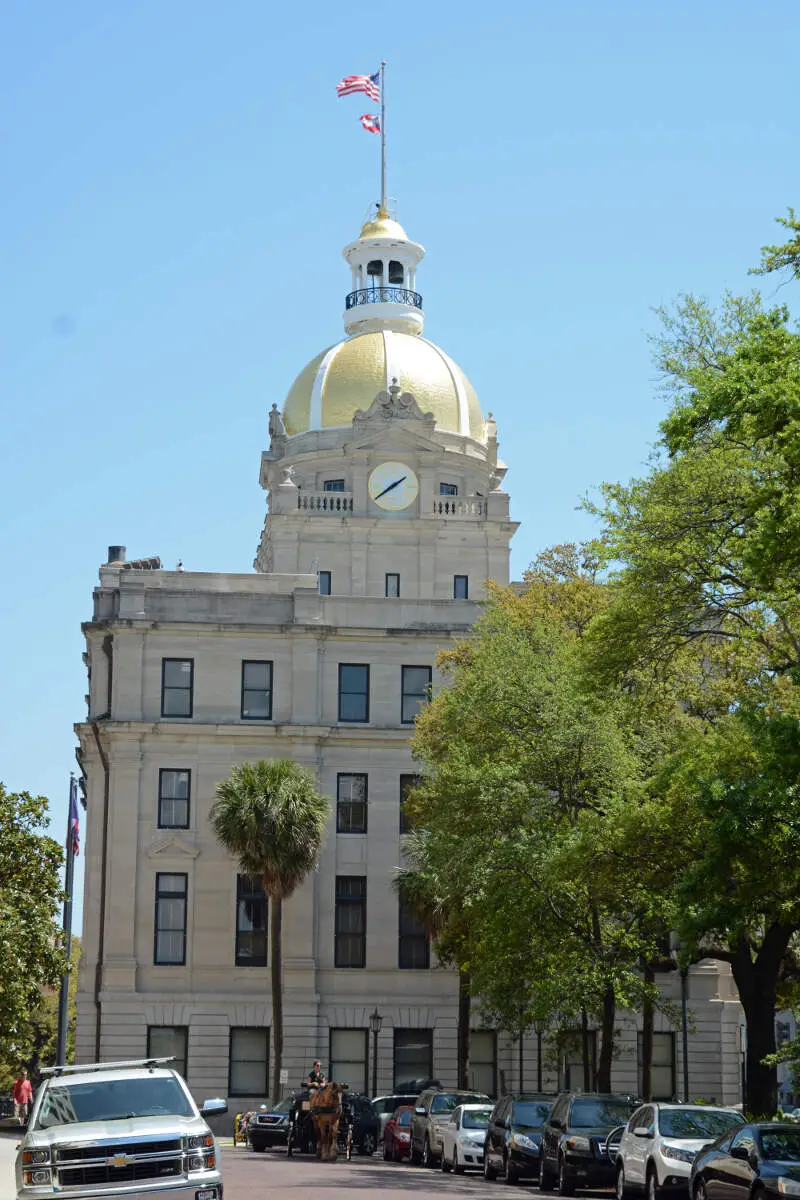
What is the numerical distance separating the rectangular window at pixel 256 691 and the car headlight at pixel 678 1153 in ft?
131

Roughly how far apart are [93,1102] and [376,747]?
46.5 metres

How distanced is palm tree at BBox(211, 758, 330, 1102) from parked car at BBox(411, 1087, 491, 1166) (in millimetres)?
15695

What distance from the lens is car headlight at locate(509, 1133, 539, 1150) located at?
32469 mm

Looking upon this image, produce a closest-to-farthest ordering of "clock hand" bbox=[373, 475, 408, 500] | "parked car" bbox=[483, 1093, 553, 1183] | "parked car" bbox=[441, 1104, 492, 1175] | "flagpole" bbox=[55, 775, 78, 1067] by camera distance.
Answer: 1. "parked car" bbox=[483, 1093, 553, 1183]
2. "parked car" bbox=[441, 1104, 492, 1175]
3. "flagpole" bbox=[55, 775, 78, 1067]
4. "clock hand" bbox=[373, 475, 408, 500]

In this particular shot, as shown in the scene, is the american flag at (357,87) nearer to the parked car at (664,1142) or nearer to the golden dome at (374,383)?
the golden dome at (374,383)

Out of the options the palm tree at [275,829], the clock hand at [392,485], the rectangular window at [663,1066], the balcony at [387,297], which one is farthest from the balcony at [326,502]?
the rectangular window at [663,1066]

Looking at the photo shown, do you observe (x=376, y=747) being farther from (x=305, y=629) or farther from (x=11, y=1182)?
(x=11, y=1182)

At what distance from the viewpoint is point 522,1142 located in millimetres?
32688

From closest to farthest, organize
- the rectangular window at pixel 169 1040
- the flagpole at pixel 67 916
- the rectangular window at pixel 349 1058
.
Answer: the flagpole at pixel 67 916
the rectangular window at pixel 169 1040
the rectangular window at pixel 349 1058

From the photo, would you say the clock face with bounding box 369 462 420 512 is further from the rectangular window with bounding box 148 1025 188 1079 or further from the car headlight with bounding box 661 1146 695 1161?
the car headlight with bounding box 661 1146 695 1161

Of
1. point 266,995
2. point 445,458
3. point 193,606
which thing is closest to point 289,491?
point 445,458

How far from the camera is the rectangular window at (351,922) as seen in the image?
63.5m

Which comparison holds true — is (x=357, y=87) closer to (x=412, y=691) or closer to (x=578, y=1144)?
(x=412, y=691)

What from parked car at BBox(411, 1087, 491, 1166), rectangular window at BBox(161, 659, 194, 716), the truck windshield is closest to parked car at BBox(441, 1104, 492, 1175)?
parked car at BBox(411, 1087, 491, 1166)
